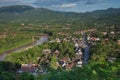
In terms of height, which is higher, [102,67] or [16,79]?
[102,67]

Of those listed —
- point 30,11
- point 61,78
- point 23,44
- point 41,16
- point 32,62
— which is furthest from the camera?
point 30,11

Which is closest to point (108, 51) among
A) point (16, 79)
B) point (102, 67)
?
point (16, 79)

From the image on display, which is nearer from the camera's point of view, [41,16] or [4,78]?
[4,78]

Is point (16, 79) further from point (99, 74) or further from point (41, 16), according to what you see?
point (41, 16)

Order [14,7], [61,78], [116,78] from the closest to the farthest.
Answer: [116,78] → [61,78] → [14,7]

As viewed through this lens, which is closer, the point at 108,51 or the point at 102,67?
the point at 102,67

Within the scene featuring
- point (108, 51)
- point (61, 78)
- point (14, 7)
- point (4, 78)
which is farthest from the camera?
point (14, 7)

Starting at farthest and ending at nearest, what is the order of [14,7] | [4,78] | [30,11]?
1. [14,7]
2. [30,11]
3. [4,78]

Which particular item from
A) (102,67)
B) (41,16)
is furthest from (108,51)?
(41,16)

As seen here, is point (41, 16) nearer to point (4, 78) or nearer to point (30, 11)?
point (30, 11)

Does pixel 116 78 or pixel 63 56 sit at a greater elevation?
pixel 116 78
